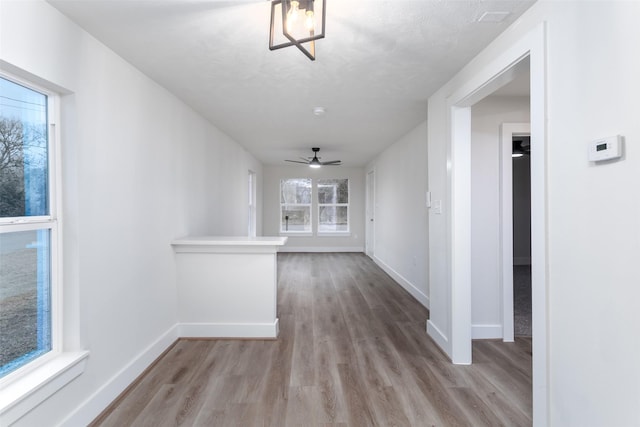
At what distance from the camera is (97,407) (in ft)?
6.01

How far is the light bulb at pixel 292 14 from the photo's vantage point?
4.53 feet

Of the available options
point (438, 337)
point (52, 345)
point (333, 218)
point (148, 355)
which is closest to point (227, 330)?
point (148, 355)

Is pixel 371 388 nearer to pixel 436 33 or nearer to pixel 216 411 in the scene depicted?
pixel 216 411

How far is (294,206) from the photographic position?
8.30 metres

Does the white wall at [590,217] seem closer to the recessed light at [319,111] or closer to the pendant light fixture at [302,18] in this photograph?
the pendant light fixture at [302,18]

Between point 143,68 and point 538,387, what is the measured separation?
3231mm

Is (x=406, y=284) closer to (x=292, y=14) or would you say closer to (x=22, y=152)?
(x=292, y=14)

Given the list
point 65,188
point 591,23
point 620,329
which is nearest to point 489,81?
point 591,23

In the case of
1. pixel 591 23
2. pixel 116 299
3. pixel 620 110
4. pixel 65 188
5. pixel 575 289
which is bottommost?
pixel 116 299

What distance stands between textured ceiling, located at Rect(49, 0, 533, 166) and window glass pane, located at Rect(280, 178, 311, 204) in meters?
4.62

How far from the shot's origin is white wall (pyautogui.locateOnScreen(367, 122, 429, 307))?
4000 millimetres

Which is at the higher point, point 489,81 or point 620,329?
point 489,81

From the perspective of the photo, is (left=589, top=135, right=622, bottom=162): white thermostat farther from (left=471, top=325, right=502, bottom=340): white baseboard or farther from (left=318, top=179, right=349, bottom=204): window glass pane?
(left=318, top=179, right=349, bottom=204): window glass pane

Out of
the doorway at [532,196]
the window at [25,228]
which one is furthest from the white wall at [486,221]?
the window at [25,228]
